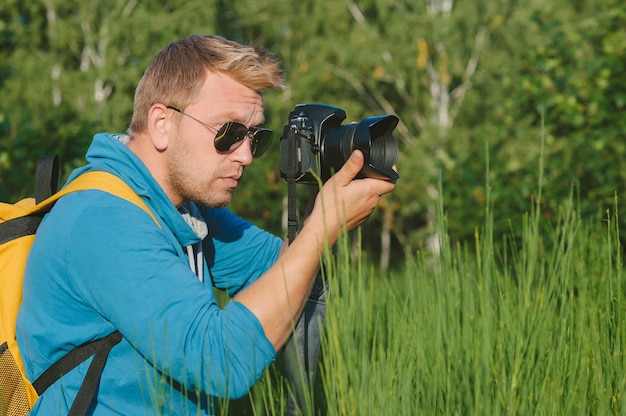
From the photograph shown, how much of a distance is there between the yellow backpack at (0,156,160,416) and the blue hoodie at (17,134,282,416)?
0.9 inches

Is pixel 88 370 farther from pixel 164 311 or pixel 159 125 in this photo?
pixel 159 125

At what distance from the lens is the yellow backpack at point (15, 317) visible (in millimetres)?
1784

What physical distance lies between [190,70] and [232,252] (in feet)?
2.18

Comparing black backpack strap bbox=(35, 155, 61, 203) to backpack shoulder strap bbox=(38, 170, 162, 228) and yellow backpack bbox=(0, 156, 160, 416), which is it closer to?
yellow backpack bbox=(0, 156, 160, 416)

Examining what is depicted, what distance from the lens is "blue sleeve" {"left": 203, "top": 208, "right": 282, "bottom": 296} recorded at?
2520mm

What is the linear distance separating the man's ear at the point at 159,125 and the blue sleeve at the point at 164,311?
404mm

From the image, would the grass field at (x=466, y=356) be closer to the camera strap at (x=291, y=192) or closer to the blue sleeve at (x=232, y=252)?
the camera strap at (x=291, y=192)

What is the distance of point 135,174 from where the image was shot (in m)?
1.94

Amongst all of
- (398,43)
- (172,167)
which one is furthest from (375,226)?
(172,167)

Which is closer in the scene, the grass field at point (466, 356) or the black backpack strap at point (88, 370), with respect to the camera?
the grass field at point (466, 356)

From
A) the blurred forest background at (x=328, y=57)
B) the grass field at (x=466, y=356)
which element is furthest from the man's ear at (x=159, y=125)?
the blurred forest background at (x=328, y=57)

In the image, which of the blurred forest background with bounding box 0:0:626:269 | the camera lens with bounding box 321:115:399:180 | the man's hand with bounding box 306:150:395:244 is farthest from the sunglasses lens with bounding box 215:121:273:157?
the blurred forest background with bounding box 0:0:626:269

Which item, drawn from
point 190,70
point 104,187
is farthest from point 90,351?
point 190,70

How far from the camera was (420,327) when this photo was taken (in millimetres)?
1832
